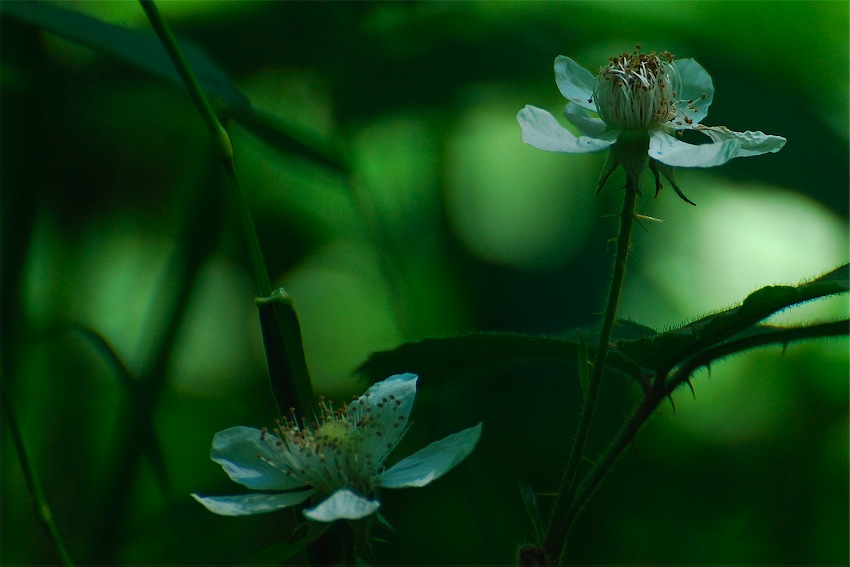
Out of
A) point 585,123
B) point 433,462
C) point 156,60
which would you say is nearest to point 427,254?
point 156,60

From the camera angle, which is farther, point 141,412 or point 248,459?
point 141,412

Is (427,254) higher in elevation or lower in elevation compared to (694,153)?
lower

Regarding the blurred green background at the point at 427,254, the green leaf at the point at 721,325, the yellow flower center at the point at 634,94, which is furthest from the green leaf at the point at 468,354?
the blurred green background at the point at 427,254

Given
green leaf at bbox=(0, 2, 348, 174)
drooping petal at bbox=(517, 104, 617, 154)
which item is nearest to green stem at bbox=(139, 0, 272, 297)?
drooping petal at bbox=(517, 104, 617, 154)

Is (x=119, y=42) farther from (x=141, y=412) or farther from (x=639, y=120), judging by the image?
(x=639, y=120)

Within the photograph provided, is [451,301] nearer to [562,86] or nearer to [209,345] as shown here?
[209,345]

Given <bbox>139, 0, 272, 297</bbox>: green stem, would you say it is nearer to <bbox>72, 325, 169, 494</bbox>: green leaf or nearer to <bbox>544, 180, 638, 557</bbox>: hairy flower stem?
<bbox>544, 180, 638, 557</bbox>: hairy flower stem
